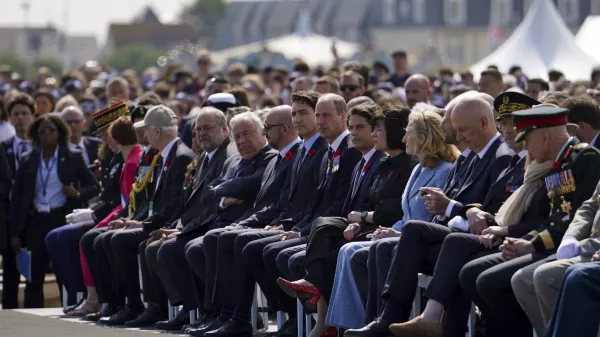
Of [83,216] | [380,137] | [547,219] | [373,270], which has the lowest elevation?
[83,216]

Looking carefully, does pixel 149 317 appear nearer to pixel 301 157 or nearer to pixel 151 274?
pixel 151 274

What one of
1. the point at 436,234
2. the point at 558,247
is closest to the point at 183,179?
the point at 436,234

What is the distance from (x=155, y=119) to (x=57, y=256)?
2.00 metres

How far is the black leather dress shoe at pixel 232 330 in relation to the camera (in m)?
12.4

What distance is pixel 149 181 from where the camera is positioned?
1443cm

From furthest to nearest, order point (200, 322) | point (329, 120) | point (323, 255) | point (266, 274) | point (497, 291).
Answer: point (200, 322) < point (266, 274) < point (329, 120) < point (323, 255) < point (497, 291)

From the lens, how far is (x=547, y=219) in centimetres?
994

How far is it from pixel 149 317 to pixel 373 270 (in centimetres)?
345

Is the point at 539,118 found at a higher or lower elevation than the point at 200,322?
higher

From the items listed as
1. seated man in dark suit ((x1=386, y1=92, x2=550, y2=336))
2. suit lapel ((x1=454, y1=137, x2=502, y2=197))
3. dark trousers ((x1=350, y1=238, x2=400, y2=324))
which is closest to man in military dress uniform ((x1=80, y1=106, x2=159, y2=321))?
dark trousers ((x1=350, y1=238, x2=400, y2=324))

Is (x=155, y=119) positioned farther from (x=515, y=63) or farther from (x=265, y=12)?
(x=265, y=12)

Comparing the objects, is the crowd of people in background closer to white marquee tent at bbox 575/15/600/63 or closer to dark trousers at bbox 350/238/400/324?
dark trousers at bbox 350/238/400/324

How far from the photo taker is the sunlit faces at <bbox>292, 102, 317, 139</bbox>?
12547 mm

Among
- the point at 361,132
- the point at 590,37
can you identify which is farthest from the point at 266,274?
the point at 590,37
